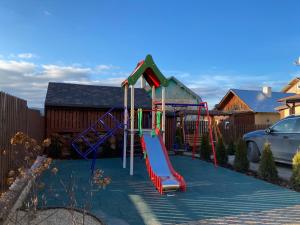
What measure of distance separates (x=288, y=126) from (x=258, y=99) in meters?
22.0

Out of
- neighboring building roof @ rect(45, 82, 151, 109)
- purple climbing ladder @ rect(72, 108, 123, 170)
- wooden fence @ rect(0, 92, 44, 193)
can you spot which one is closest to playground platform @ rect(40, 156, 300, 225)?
wooden fence @ rect(0, 92, 44, 193)

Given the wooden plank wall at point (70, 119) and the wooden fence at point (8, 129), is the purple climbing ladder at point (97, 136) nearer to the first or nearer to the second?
the wooden plank wall at point (70, 119)

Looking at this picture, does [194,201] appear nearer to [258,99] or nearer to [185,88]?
[258,99]

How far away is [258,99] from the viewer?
3133cm

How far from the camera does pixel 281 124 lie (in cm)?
1052

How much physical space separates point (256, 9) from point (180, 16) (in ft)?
8.75

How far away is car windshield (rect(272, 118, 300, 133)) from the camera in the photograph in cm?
992

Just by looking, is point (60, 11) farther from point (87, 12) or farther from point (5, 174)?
point (5, 174)

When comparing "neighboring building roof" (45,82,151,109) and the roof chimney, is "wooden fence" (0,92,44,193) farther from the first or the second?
the roof chimney

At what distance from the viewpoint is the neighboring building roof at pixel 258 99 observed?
29405 millimetres

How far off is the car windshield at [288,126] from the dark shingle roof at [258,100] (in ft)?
62.3

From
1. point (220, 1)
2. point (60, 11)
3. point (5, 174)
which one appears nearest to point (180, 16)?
point (220, 1)

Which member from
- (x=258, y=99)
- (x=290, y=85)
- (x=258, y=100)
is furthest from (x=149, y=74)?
(x=290, y=85)

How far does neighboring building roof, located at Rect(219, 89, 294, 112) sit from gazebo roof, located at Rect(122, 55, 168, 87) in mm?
20573
